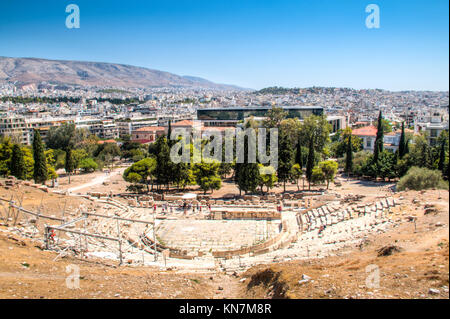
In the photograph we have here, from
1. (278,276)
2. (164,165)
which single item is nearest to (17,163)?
(164,165)

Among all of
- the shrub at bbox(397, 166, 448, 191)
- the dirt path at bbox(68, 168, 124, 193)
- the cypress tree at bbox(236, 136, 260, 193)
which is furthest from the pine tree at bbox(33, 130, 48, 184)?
the shrub at bbox(397, 166, 448, 191)

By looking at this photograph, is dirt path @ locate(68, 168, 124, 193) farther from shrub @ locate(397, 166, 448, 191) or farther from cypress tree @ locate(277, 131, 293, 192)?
shrub @ locate(397, 166, 448, 191)

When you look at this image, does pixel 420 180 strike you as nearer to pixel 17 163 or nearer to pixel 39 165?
pixel 39 165

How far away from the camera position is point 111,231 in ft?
59.9

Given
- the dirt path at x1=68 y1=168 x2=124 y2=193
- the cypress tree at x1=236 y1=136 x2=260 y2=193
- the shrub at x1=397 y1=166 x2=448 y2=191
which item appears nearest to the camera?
the shrub at x1=397 y1=166 x2=448 y2=191

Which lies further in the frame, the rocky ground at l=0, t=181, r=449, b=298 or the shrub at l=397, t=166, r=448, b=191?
the shrub at l=397, t=166, r=448, b=191

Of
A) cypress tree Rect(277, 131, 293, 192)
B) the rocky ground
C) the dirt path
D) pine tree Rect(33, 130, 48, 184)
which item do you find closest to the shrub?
the rocky ground

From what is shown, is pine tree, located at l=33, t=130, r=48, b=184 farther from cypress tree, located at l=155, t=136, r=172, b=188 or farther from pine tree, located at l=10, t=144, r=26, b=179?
cypress tree, located at l=155, t=136, r=172, b=188

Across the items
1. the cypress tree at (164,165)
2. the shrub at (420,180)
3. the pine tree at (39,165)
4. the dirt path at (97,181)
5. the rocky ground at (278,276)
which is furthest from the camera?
the dirt path at (97,181)

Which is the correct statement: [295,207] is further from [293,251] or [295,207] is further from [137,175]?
[137,175]

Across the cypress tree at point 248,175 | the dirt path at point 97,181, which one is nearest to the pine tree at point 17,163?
the dirt path at point 97,181

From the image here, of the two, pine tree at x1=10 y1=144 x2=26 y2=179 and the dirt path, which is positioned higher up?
pine tree at x1=10 y1=144 x2=26 y2=179

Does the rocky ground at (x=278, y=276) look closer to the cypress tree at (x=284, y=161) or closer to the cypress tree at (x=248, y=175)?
the cypress tree at (x=248, y=175)

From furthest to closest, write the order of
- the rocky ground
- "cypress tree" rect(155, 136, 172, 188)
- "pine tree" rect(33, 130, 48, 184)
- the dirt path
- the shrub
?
the dirt path
"pine tree" rect(33, 130, 48, 184)
"cypress tree" rect(155, 136, 172, 188)
the shrub
the rocky ground
